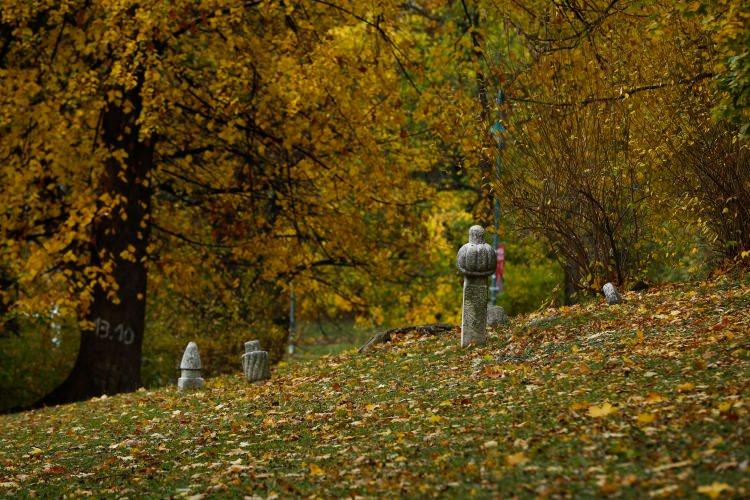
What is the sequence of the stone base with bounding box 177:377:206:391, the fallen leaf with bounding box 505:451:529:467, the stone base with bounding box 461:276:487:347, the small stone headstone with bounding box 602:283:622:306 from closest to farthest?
the fallen leaf with bounding box 505:451:529:467, the stone base with bounding box 461:276:487:347, the small stone headstone with bounding box 602:283:622:306, the stone base with bounding box 177:377:206:391

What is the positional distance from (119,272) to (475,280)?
22.6 ft

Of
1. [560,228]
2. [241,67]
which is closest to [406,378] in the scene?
[560,228]

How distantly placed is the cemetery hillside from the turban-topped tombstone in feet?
0.11

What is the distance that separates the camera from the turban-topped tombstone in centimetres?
1223

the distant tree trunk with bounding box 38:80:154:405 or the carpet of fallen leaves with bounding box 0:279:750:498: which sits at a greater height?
the distant tree trunk with bounding box 38:80:154:405

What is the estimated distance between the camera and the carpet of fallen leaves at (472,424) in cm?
628

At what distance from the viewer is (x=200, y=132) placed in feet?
58.7

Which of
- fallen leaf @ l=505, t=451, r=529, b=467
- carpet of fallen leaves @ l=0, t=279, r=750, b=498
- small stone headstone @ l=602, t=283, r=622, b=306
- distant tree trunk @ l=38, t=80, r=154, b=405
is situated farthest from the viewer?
distant tree trunk @ l=38, t=80, r=154, b=405

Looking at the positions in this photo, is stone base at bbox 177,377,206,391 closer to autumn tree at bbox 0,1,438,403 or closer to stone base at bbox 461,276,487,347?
autumn tree at bbox 0,1,438,403

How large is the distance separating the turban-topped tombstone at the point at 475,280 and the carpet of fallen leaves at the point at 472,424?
0.93 feet

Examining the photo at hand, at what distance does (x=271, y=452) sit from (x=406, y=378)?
3.14 m

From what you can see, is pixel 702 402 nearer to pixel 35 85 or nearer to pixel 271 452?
pixel 271 452

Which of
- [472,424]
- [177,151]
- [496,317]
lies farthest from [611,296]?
[177,151]

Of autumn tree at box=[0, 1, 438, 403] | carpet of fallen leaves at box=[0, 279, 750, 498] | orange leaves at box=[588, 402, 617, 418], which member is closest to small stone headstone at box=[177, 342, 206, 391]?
carpet of fallen leaves at box=[0, 279, 750, 498]
